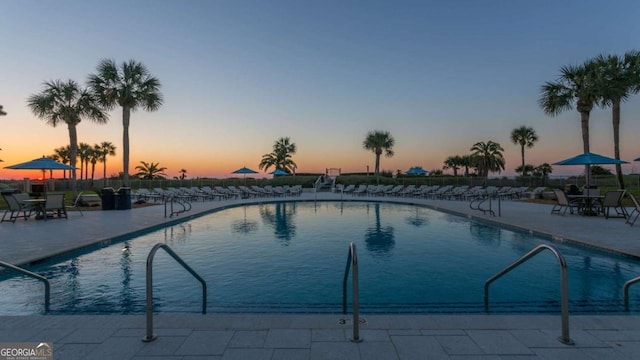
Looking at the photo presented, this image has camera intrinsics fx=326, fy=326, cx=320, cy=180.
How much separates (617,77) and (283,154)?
33.4m

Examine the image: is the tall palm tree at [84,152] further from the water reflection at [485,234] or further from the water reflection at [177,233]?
the water reflection at [485,234]

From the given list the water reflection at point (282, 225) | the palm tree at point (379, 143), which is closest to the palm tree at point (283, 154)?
the palm tree at point (379, 143)

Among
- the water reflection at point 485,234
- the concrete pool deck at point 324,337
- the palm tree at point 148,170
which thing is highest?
the palm tree at point 148,170

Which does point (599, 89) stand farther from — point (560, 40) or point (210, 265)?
point (210, 265)

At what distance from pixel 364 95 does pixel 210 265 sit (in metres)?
17.2

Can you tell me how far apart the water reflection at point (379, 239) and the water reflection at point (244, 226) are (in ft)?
11.5

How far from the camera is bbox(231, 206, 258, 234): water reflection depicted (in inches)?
380

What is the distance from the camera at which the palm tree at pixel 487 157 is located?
3831 centimetres

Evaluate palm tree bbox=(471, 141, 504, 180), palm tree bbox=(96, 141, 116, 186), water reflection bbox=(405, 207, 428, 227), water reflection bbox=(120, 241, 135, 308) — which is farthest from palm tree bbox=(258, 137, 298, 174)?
water reflection bbox=(120, 241, 135, 308)

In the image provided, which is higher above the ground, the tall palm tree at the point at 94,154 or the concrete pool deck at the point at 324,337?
the tall palm tree at the point at 94,154

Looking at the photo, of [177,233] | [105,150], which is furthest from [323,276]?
[105,150]

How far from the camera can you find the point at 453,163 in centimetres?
5206

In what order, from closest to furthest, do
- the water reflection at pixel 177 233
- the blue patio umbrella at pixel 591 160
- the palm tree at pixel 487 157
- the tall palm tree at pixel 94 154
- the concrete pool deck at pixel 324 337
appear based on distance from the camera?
the concrete pool deck at pixel 324 337 < the water reflection at pixel 177 233 < the blue patio umbrella at pixel 591 160 < the palm tree at pixel 487 157 < the tall palm tree at pixel 94 154

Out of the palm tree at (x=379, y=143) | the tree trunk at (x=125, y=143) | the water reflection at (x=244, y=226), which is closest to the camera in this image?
the water reflection at (x=244, y=226)
